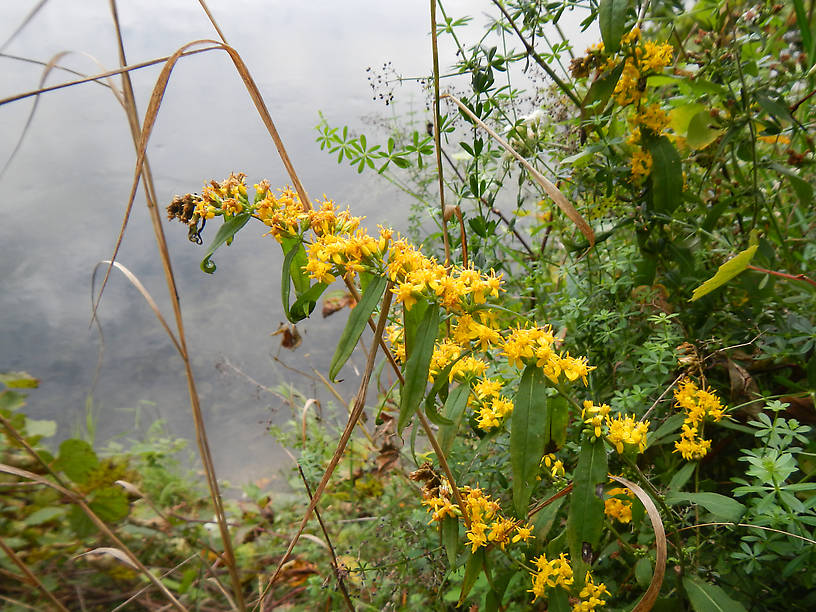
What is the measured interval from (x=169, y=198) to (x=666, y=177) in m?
1.99

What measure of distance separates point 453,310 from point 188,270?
2.05 meters

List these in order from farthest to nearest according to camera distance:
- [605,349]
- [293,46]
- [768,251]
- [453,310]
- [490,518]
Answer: [293,46] < [605,349] < [768,251] < [490,518] < [453,310]

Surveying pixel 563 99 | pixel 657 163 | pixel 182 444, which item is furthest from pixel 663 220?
pixel 182 444

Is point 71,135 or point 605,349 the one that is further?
point 71,135

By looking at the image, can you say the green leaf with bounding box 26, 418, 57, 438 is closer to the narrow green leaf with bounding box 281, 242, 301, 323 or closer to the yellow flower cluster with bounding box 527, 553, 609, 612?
the narrow green leaf with bounding box 281, 242, 301, 323

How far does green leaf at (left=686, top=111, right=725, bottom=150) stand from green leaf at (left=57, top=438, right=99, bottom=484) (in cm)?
159

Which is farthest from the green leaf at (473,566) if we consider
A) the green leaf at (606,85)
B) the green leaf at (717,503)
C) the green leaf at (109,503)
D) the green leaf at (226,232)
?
the green leaf at (109,503)

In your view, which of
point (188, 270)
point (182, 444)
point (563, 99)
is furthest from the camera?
point (188, 270)

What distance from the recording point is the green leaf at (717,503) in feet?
2.33

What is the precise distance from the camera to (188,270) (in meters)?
2.41

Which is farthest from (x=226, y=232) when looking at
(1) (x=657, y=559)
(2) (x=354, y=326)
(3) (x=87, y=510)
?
(1) (x=657, y=559)

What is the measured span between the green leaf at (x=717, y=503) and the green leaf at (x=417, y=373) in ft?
1.42

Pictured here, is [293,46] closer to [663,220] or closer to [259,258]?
[259,258]

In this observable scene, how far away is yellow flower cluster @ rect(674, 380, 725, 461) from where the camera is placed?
0.79m
